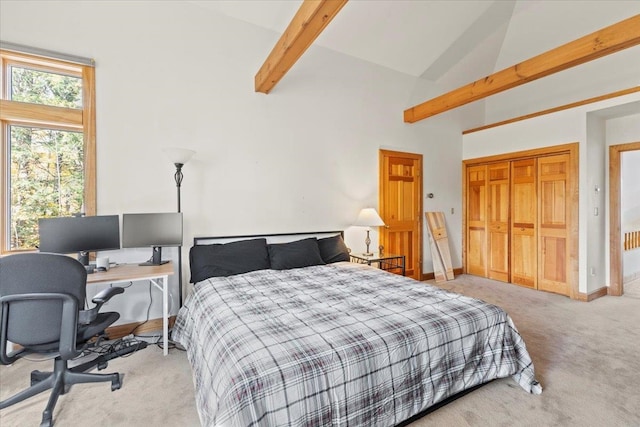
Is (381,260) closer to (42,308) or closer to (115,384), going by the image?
(115,384)

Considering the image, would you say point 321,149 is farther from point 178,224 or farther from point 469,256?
point 469,256

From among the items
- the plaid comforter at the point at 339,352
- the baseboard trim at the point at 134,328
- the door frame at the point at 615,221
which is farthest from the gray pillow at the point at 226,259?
the door frame at the point at 615,221

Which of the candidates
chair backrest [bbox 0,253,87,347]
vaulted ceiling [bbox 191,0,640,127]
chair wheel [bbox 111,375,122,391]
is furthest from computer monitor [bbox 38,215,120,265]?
vaulted ceiling [bbox 191,0,640,127]

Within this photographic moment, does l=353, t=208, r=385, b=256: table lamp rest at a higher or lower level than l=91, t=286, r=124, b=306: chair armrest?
higher

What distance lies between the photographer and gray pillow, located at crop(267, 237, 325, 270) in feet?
10.6

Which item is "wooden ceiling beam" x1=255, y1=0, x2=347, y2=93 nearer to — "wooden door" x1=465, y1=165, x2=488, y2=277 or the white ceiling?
the white ceiling

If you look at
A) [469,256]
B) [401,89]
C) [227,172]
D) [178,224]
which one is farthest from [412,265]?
[178,224]

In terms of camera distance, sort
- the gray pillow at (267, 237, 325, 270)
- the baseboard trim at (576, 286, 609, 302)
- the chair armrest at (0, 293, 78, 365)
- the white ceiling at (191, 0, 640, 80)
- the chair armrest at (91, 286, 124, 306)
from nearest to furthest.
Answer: the chair armrest at (0, 293, 78, 365)
the chair armrest at (91, 286, 124, 306)
the gray pillow at (267, 237, 325, 270)
the white ceiling at (191, 0, 640, 80)
the baseboard trim at (576, 286, 609, 302)

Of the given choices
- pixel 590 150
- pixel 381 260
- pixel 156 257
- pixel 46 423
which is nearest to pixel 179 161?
pixel 156 257

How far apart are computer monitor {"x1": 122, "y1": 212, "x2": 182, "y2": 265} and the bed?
23.9 inches

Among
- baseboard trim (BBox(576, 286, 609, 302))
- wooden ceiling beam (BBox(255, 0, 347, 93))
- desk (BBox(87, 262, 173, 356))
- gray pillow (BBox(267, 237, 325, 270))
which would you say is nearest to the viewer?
wooden ceiling beam (BBox(255, 0, 347, 93))

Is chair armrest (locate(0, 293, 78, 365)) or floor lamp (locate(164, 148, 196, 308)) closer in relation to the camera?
chair armrest (locate(0, 293, 78, 365))

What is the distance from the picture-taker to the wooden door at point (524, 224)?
14.9ft

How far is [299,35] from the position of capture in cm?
242
